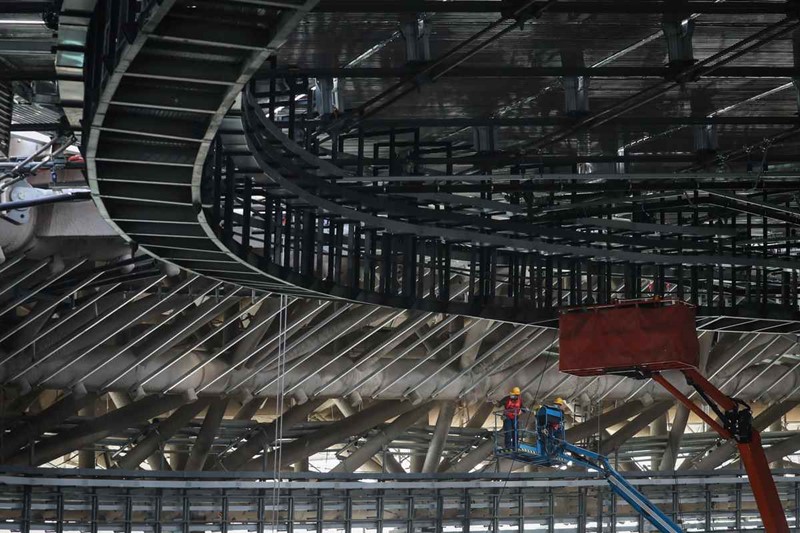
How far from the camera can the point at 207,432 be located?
153ft

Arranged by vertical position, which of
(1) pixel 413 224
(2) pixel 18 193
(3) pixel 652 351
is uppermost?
(2) pixel 18 193

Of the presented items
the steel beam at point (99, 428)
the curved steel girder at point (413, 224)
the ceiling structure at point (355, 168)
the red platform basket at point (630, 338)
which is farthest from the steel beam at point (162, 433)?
the red platform basket at point (630, 338)

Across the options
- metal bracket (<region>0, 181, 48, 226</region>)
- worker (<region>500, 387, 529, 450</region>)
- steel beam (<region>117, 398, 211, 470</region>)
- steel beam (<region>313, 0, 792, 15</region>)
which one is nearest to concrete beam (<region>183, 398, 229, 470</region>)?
steel beam (<region>117, 398, 211, 470</region>)

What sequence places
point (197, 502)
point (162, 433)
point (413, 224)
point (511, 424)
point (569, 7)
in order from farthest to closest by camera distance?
point (162, 433)
point (197, 502)
point (511, 424)
point (413, 224)
point (569, 7)

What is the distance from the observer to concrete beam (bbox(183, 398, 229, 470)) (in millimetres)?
46062

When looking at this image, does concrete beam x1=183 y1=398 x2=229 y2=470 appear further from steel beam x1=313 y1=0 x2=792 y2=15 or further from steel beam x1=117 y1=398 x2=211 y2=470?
steel beam x1=313 y1=0 x2=792 y2=15

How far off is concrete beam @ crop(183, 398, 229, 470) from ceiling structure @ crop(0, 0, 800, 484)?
2.04 m

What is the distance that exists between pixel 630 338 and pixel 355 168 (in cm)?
702

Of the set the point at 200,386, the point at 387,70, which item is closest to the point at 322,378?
the point at 200,386

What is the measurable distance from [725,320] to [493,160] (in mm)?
11713

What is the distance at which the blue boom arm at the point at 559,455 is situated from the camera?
36.6 metres

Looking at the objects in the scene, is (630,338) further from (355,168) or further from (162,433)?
(162,433)

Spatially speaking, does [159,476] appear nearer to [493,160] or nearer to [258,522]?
[258,522]

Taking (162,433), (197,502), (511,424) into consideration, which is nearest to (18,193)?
(511,424)
